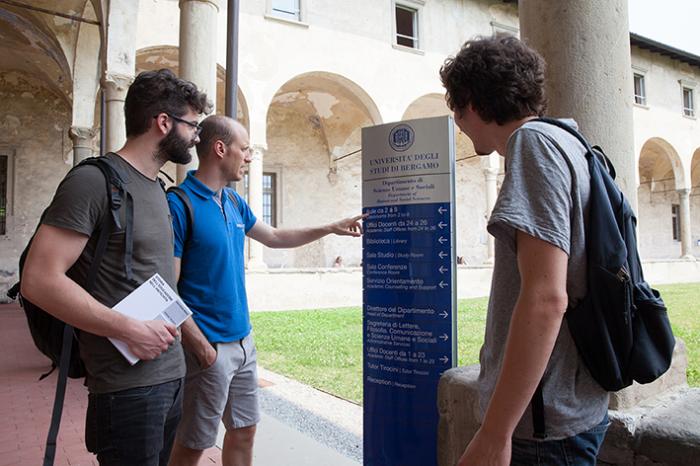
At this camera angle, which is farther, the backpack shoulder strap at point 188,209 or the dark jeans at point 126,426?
the backpack shoulder strap at point 188,209

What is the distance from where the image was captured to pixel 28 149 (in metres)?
15.4

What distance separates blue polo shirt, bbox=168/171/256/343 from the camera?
7.38ft

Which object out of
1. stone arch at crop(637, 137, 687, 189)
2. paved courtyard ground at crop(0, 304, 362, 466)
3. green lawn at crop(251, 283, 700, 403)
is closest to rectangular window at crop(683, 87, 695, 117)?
stone arch at crop(637, 137, 687, 189)

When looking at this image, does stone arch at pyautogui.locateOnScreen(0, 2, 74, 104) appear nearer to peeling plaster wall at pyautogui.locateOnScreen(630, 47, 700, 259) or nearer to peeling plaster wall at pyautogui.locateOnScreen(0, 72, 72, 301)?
peeling plaster wall at pyautogui.locateOnScreen(0, 72, 72, 301)

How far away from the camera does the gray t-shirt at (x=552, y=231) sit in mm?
1060

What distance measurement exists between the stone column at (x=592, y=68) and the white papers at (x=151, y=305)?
1.57 m

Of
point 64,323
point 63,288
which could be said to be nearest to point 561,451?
point 63,288

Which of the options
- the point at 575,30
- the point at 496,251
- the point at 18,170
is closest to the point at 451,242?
the point at 575,30

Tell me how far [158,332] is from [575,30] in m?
1.85

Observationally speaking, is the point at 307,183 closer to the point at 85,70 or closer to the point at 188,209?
the point at 85,70

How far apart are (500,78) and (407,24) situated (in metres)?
17.5

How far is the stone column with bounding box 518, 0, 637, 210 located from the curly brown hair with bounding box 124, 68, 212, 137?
1.40m

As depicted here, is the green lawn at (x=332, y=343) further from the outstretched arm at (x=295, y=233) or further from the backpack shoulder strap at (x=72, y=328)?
the backpack shoulder strap at (x=72, y=328)

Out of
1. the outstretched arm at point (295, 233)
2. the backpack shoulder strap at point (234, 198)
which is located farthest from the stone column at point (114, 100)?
the backpack shoulder strap at point (234, 198)
